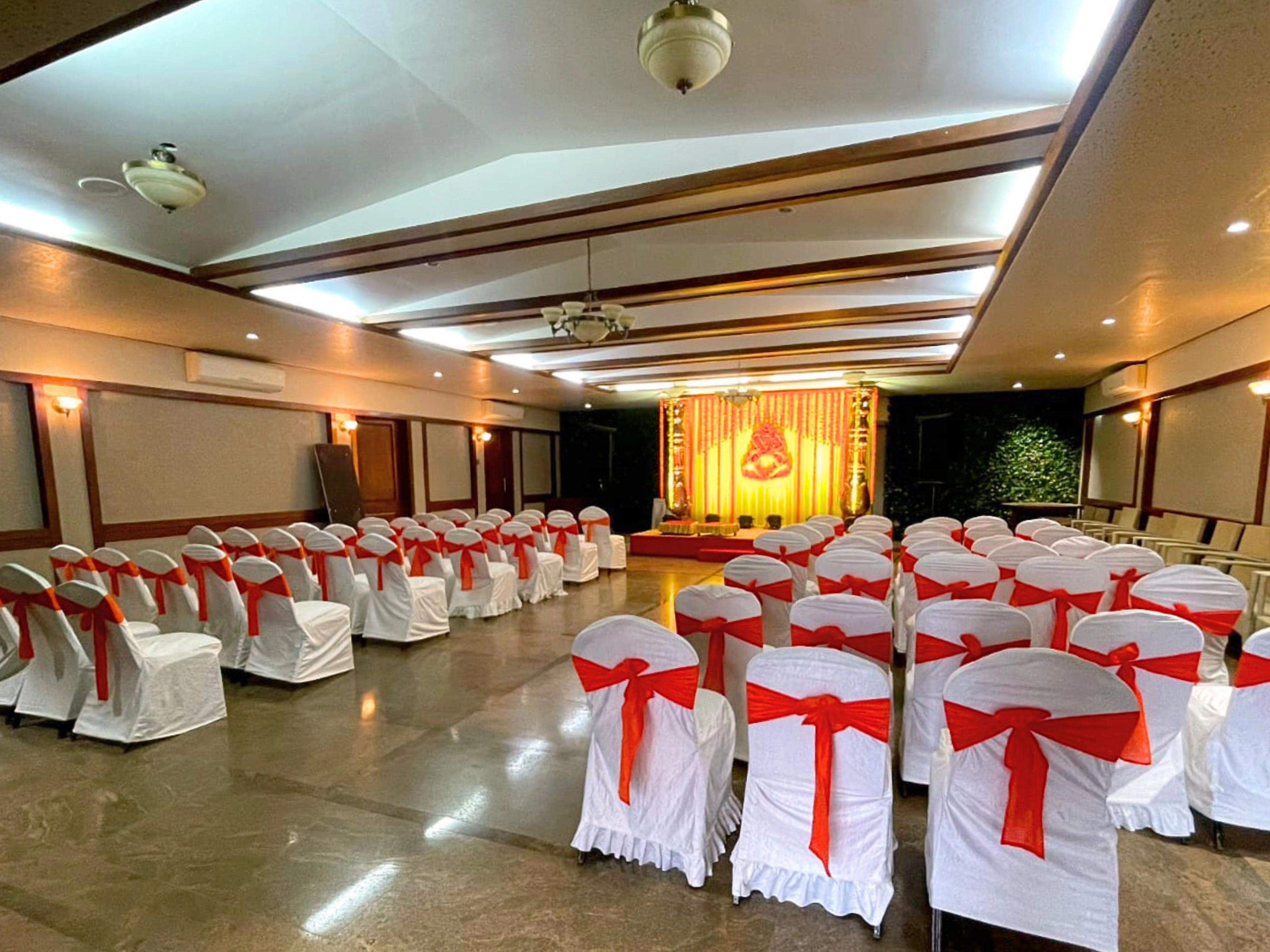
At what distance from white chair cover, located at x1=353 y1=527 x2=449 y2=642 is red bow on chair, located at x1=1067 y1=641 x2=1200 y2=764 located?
4.87m

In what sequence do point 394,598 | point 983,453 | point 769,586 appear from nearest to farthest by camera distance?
1. point 769,586
2. point 394,598
3. point 983,453

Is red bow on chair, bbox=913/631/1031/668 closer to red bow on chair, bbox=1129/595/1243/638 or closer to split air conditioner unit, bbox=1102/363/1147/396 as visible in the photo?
red bow on chair, bbox=1129/595/1243/638

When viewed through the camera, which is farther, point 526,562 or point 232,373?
point 232,373

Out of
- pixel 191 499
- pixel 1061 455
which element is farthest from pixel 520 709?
pixel 1061 455

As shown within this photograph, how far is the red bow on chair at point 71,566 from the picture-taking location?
4.25m

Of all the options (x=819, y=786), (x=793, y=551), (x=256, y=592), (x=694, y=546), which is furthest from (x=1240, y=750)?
(x=694, y=546)

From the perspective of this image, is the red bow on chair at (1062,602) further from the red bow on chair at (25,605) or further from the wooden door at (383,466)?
the wooden door at (383,466)

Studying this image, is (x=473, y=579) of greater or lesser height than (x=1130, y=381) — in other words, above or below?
below

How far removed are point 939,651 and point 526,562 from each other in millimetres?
5124

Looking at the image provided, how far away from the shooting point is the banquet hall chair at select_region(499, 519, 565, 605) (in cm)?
673

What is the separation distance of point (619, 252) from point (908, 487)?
9.68 m

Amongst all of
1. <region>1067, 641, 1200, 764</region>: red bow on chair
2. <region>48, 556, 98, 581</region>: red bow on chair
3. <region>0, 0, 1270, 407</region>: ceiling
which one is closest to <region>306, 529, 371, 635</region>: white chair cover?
<region>48, 556, 98, 581</region>: red bow on chair

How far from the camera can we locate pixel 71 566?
4.34m

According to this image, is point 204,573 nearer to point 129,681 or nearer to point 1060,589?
point 129,681
